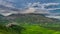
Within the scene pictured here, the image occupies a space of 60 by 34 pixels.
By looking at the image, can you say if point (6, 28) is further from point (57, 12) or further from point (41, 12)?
point (57, 12)

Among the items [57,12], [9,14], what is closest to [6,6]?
[9,14]

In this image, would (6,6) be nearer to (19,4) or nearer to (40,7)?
(19,4)

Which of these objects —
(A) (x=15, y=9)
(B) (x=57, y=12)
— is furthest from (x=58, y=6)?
(A) (x=15, y=9)

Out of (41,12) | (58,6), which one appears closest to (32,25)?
(41,12)

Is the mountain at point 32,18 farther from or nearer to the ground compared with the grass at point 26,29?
farther from the ground

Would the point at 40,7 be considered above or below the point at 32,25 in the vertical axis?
above

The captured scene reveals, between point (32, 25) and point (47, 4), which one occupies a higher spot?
point (47, 4)

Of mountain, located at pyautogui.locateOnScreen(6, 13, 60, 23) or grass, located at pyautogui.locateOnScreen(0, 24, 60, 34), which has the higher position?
mountain, located at pyautogui.locateOnScreen(6, 13, 60, 23)

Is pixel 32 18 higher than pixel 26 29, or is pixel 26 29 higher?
pixel 32 18
